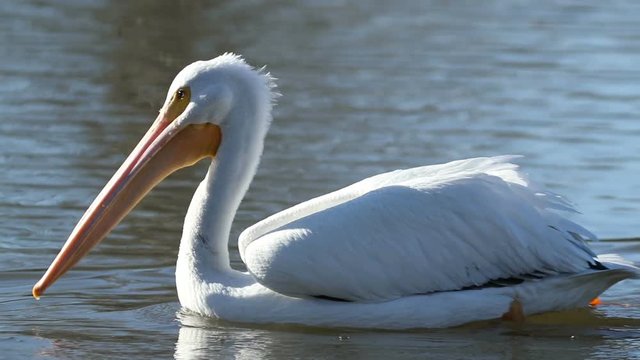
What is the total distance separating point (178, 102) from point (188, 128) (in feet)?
0.41

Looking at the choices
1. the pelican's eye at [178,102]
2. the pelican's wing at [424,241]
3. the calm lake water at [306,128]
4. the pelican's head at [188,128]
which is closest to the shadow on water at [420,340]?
the calm lake water at [306,128]

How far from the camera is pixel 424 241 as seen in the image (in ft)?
21.4

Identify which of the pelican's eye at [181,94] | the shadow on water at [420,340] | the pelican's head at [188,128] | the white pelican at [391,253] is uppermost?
the pelican's eye at [181,94]

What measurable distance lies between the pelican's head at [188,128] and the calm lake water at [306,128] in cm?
45

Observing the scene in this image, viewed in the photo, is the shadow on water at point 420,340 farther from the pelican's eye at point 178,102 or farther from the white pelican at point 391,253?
the pelican's eye at point 178,102

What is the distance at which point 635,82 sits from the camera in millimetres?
12555

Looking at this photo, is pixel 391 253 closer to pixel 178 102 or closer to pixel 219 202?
pixel 219 202

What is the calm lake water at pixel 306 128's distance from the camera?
6.50 m

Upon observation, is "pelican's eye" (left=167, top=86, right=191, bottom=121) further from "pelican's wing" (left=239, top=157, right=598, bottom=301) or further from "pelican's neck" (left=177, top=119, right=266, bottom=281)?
"pelican's wing" (left=239, top=157, right=598, bottom=301)

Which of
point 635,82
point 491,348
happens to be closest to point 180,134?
point 491,348

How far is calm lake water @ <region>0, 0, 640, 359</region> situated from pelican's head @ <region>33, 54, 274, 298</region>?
448 mm

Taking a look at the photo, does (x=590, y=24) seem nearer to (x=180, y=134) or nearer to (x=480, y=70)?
(x=480, y=70)

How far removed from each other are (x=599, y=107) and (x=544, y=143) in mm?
1183

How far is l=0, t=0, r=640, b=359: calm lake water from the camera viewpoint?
6500mm
